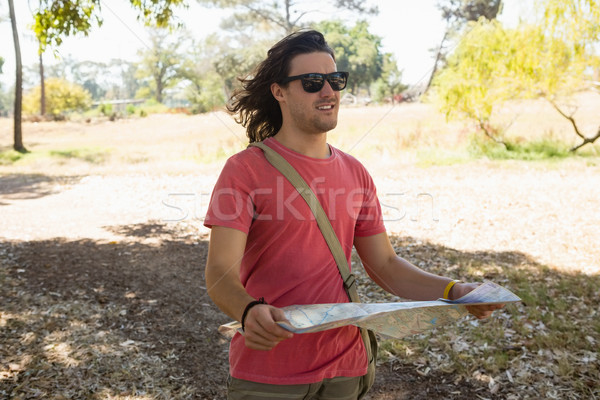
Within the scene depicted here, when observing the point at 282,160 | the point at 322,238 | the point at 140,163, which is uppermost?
the point at 282,160

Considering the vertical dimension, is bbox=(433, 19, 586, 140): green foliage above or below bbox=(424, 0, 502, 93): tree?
below

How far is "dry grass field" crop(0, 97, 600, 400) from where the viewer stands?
4090 millimetres

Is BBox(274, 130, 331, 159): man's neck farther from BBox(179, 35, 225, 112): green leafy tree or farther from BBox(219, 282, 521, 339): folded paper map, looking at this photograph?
BBox(179, 35, 225, 112): green leafy tree

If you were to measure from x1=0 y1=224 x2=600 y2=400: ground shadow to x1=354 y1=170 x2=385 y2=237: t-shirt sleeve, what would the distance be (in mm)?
2218

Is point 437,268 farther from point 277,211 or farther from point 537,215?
point 277,211

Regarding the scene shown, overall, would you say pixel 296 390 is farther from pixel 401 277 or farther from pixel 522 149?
pixel 522 149

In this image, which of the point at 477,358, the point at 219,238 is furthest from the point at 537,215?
the point at 219,238

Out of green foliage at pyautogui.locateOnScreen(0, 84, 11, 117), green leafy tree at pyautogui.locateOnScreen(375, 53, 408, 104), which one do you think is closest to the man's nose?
green leafy tree at pyautogui.locateOnScreen(375, 53, 408, 104)

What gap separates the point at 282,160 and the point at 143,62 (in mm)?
70533

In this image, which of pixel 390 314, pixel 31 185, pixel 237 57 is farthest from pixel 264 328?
pixel 237 57

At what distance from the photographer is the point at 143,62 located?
67.1m

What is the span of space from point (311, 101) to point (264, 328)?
3.10 ft

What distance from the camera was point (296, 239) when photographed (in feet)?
6.26

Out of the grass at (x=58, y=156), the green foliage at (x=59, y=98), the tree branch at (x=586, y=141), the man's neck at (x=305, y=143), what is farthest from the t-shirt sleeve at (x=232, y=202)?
the green foliage at (x=59, y=98)
